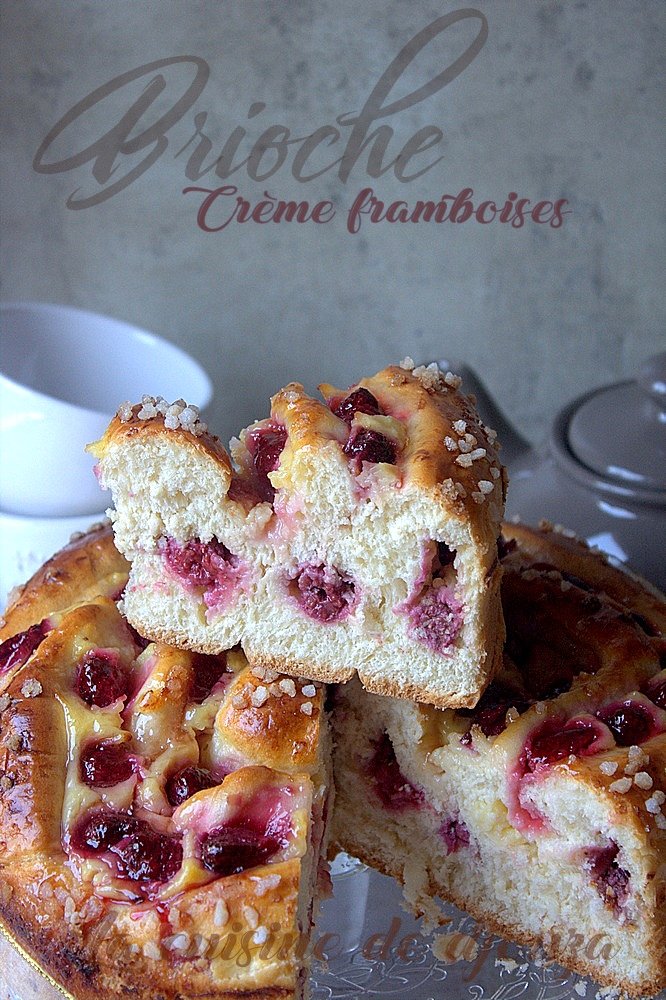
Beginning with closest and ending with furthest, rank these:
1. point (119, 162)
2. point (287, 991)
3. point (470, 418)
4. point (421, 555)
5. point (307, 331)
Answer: point (287, 991)
point (421, 555)
point (470, 418)
point (119, 162)
point (307, 331)

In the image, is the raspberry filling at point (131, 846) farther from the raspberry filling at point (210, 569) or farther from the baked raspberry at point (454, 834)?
the baked raspberry at point (454, 834)

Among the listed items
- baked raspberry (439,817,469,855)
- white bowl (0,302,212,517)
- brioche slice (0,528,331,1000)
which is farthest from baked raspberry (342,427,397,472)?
white bowl (0,302,212,517)

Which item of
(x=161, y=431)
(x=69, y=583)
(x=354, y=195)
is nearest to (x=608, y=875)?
(x=161, y=431)

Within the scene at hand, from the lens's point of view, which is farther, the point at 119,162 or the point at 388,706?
the point at 119,162

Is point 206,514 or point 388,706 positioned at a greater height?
point 206,514

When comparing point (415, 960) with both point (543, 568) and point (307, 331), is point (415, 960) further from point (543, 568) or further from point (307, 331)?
point (307, 331)

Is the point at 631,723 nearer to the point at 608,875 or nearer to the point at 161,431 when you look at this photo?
the point at 608,875

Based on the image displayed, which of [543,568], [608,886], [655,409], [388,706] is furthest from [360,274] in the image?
[608,886]

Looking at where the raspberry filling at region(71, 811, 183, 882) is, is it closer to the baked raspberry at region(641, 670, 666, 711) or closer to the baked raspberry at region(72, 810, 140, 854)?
the baked raspberry at region(72, 810, 140, 854)
